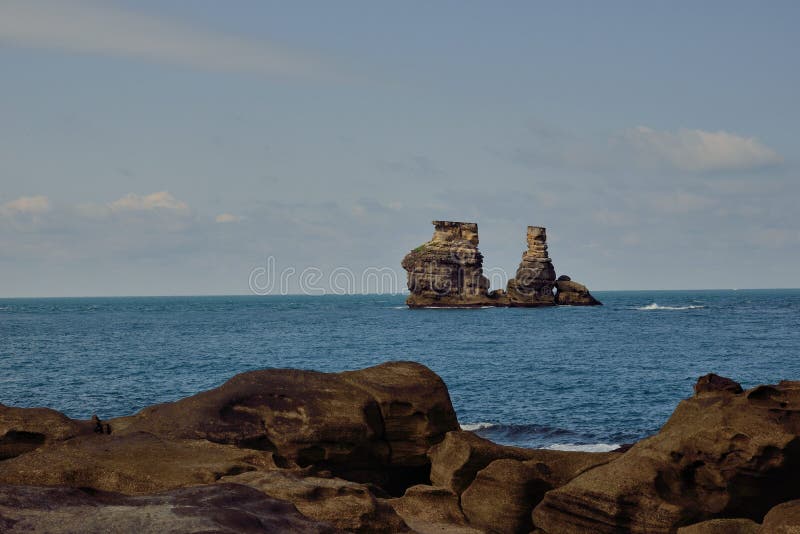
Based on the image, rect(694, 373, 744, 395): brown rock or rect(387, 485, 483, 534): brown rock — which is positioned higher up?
rect(694, 373, 744, 395): brown rock

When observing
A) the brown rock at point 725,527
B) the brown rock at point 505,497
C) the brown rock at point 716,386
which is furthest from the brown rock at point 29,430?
the brown rock at point 716,386

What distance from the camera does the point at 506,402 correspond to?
40.3 meters

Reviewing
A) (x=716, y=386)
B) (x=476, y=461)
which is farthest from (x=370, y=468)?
(x=716, y=386)

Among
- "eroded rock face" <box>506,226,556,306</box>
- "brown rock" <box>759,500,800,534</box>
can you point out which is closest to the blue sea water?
"brown rock" <box>759,500,800,534</box>

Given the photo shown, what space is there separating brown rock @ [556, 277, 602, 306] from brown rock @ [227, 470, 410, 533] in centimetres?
15188

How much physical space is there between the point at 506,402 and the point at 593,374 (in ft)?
45.2

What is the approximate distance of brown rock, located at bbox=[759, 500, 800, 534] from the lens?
11336 millimetres

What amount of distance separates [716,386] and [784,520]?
6.65m

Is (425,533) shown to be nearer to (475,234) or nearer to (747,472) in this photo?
(747,472)

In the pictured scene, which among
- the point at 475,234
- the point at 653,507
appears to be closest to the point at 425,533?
the point at 653,507

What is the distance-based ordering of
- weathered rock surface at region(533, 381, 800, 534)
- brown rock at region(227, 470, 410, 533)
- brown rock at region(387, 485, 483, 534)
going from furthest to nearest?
brown rock at region(387, 485, 483, 534)
weathered rock surface at region(533, 381, 800, 534)
brown rock at region(227, 470, 410, 533)

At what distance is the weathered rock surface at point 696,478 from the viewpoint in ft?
45.5

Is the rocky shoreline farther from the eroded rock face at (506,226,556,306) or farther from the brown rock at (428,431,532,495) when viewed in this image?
the eroded rock face at (506,226,556,306)

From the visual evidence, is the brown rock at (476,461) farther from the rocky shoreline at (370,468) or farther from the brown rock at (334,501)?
the brown rock at (334,501)
